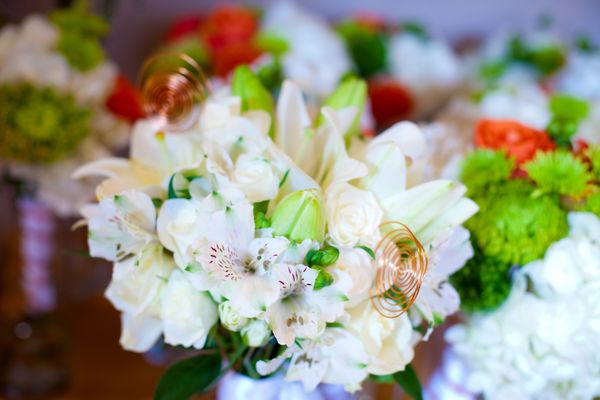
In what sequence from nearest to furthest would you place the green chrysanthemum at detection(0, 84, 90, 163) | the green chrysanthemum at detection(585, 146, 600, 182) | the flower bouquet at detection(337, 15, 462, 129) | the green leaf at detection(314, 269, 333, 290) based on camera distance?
1. the green leaf at detection(314, 269, 333, 290)
2. the green chrysanthemum at detection(585, 146, 600, 182)
3. the green chrysanthemum at detection(0, 84, 90, 163)
4. the flower bouquet at detection(337, 15, 462, 129)

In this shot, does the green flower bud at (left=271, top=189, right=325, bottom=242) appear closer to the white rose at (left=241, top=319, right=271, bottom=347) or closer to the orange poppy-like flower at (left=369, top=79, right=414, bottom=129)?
the white rose at (left=241, top=319, right=271, bottom=347)

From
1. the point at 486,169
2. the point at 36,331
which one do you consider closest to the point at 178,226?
the point at 486,169

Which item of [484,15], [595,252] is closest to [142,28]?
[484,15]

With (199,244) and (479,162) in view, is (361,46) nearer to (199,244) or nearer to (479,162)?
(479,162)

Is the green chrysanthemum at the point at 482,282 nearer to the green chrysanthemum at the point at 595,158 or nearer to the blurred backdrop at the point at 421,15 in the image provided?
the green chrysanthemum at the point at 595,158

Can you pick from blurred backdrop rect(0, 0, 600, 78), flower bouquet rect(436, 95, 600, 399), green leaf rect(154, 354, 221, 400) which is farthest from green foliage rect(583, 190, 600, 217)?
blurred backdrop rect(0, 0, 600, 78)

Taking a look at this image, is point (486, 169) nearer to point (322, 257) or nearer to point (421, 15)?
point (322, 257)
